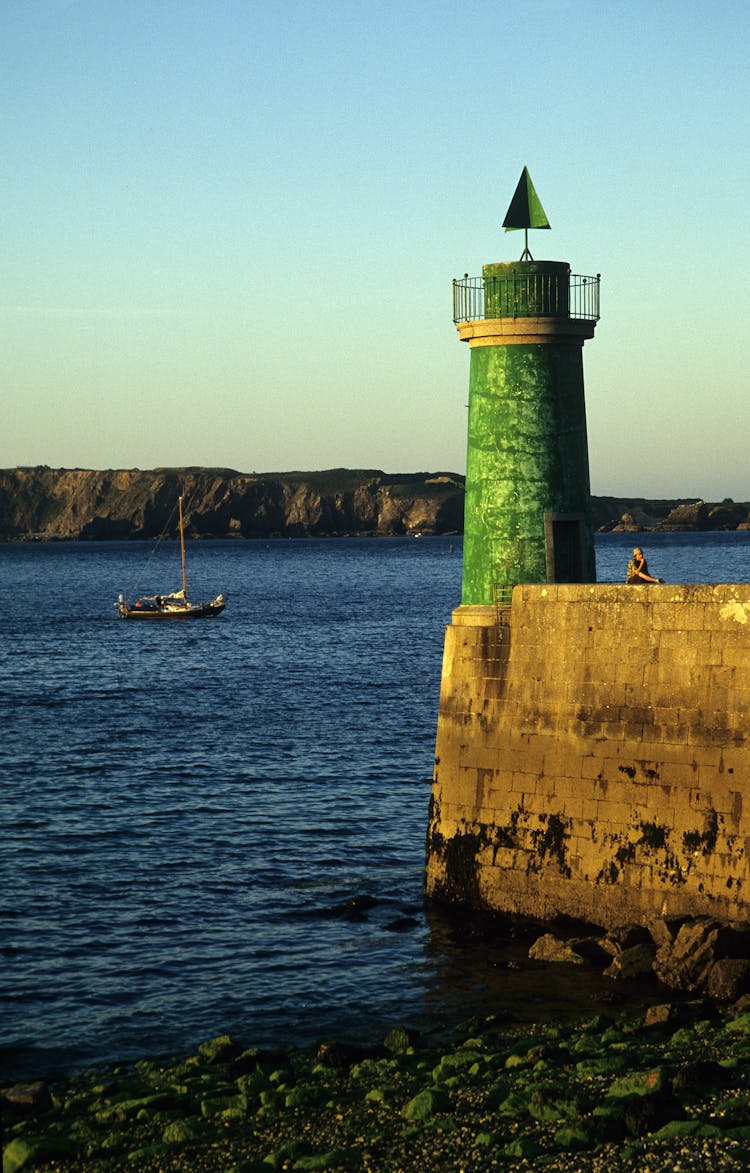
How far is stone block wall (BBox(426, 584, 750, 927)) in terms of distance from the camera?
56.9ft

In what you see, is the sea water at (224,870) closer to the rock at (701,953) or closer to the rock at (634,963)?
the rock at (634,963)

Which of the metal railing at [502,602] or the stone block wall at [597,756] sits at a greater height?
the metal railing at [502,602]

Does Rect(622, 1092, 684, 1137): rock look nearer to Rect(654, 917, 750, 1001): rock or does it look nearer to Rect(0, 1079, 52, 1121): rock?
Rect(654, 917, 750, 1001): rock

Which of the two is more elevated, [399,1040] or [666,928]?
[666,928]

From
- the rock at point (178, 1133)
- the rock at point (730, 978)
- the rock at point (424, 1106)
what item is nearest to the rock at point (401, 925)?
the rock at point (730, 978)

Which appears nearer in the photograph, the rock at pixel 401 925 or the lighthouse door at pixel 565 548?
the rock at pixel 401 925

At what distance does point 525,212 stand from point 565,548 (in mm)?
5925

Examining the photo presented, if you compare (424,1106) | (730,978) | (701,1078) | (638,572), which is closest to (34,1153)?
(424,1106)

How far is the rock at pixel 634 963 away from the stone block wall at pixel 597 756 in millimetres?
690

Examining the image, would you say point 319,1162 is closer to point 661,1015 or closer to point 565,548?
point 661,1015

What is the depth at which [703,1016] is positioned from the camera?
15648 millimetres

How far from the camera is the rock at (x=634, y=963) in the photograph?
17250mm

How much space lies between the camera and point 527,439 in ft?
73.9

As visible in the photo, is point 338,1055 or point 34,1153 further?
point 338,1055
